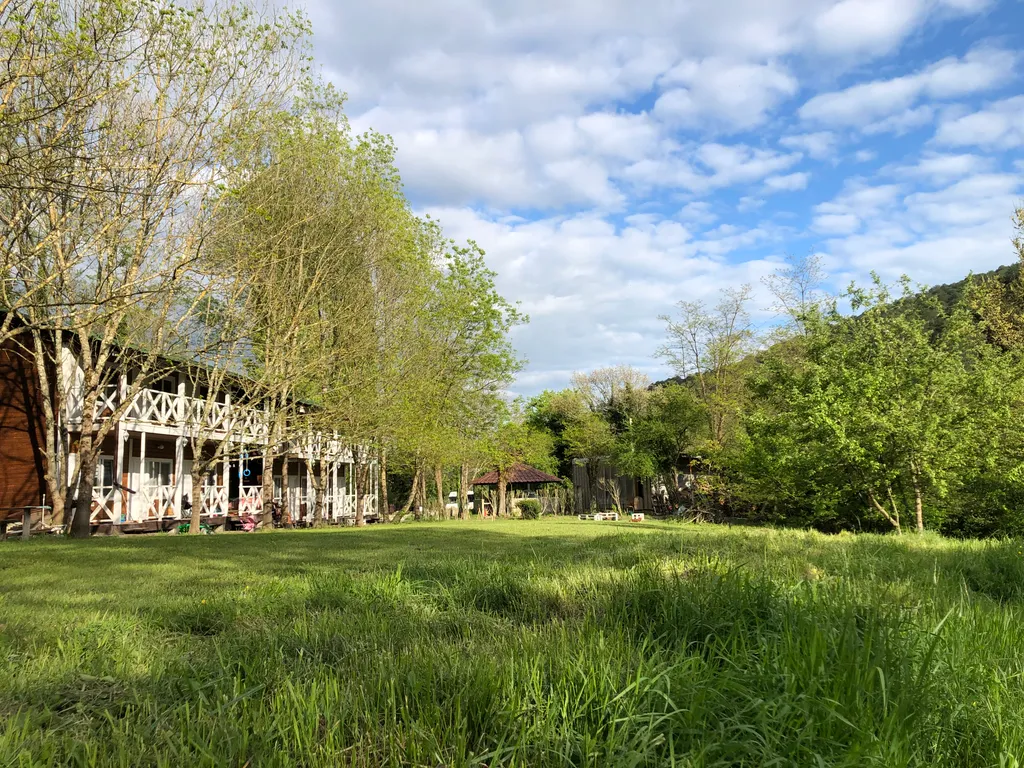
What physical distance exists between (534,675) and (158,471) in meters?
26.3

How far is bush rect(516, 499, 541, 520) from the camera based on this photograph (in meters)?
34.7

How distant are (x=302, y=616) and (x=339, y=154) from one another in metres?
17.3

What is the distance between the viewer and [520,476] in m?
40.0

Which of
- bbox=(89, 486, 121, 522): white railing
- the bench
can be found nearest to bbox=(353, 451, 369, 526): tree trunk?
bbox=(89, 486, 121, 522): white railing

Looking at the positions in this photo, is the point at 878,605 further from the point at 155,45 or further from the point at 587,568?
the point at 155,45

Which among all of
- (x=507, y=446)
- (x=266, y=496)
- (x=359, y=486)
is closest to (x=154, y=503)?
(x=266, y=496)

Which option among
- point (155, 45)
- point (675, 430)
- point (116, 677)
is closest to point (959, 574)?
point (116, 677)

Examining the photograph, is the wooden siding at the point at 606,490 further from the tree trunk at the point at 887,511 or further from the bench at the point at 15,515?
the bench at the point at 15,515

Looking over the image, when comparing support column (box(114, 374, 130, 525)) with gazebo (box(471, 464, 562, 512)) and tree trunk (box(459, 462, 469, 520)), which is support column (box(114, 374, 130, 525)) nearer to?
tree trunk (box(459, 462, 469, 520))

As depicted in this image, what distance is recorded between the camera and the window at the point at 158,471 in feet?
80.4

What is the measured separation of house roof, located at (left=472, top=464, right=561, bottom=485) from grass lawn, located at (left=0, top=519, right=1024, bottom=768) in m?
34.4

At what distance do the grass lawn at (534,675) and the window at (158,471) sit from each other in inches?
850

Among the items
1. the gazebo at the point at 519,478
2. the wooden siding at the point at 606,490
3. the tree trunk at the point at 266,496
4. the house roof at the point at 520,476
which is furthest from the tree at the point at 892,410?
the house roof at the point at 520,476

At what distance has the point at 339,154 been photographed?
19.2 m
